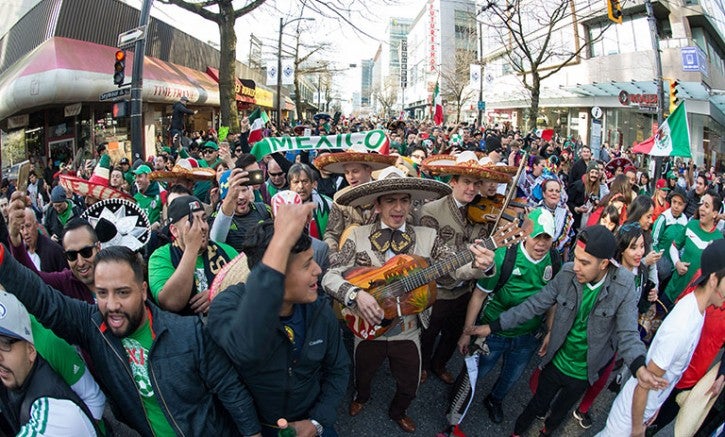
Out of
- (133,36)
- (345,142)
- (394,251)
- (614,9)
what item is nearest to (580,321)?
(394,251)

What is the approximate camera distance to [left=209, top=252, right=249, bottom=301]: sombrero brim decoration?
2801 millimetres

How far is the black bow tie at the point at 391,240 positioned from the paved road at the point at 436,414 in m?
1.28

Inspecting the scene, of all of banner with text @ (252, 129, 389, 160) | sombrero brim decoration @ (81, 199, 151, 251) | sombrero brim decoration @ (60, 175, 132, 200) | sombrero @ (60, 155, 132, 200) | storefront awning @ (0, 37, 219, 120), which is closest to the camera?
sombrero brim decoration @ (81, 199, 151, 251)

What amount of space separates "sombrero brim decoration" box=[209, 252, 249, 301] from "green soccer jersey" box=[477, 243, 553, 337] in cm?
175

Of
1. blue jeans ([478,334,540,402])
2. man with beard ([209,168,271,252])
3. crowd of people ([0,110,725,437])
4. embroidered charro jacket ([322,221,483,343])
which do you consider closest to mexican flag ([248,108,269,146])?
crowd of people ([0,110,725,437])

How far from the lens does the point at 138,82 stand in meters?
9.14

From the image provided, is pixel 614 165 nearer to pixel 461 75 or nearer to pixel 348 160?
pixel 348 160

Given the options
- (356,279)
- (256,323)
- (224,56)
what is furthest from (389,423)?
(224,56)

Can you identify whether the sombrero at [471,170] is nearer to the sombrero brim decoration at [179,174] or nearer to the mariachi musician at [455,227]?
the mariachi musician at [455,227]

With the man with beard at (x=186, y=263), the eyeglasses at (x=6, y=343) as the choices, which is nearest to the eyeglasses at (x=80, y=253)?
the man with beard at (x=186, y=263)

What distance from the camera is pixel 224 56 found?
1289cm

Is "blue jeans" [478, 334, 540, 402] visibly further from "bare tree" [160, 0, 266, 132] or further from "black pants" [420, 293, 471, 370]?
"bare tree" [160, 0, 266, 132]

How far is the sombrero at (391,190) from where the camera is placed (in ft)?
11.2

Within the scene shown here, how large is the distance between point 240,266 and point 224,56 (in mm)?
11480
